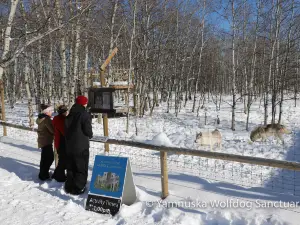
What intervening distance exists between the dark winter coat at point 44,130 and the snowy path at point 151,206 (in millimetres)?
780

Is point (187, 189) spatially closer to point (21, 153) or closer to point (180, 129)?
point (21, 153)

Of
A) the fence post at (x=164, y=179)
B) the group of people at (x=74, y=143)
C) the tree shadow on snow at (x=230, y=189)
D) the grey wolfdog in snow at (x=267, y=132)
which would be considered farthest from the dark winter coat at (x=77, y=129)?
the grey wolfdog in snow at (x=267, y=132)

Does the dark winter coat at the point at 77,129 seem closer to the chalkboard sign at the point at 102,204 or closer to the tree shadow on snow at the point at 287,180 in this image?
the chalkboard sign at the point at 102,204

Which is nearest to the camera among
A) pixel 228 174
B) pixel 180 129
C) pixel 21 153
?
pixel 228 174

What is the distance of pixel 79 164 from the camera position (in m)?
4.68

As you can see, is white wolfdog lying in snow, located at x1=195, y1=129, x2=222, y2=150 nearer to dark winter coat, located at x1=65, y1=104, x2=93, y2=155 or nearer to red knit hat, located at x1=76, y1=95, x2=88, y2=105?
dark winter coat, located at x1=65, y1=104, x2=93, y2=155

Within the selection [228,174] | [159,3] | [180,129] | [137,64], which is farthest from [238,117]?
[228,174]

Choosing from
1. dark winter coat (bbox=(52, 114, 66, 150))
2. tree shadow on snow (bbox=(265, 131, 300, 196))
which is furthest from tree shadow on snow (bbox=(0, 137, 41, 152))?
tree shadow on snow (bbox=(265, 131, 300, 196))

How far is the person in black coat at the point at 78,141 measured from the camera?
15.0 feet

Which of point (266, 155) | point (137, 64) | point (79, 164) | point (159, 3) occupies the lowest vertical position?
point (266, 155)

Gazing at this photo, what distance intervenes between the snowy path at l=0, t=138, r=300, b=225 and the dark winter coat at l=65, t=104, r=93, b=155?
33.5 inches

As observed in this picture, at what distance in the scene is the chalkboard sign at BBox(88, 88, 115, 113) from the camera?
6656 mm

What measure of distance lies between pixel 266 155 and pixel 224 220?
251 inches

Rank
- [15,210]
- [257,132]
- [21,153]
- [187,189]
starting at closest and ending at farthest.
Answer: [15,210] → [187,189] → [21,153] → [257,132]
